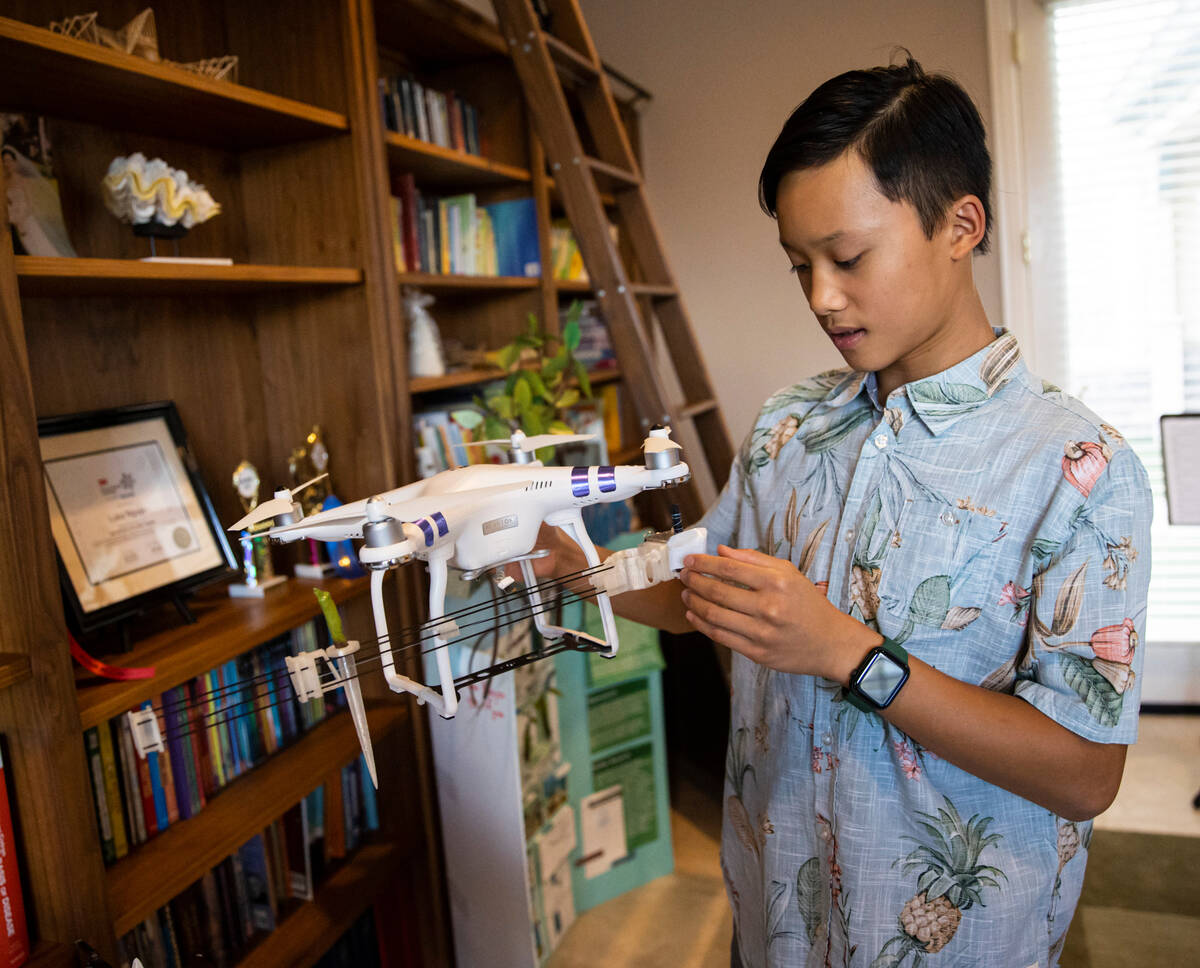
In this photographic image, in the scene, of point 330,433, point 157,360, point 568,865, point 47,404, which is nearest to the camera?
point 47,404

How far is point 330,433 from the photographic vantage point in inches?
74.0

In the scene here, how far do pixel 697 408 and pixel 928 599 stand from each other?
1.65 m

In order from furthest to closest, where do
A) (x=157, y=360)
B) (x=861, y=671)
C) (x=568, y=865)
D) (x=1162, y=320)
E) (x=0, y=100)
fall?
(x=1162, y=320) → (x=568, y=865) → (x=157, y=360) → (x=0, y=100) → (x=861, y=671)

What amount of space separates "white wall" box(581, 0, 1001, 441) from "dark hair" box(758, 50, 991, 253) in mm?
2411

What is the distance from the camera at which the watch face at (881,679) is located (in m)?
0.83

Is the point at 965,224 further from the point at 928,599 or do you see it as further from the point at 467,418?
the point at 467,418

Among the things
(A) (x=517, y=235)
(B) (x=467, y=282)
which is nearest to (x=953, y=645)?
(B) (x=467, y=282)

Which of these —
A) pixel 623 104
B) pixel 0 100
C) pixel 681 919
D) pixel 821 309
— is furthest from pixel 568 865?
pixel 623 104

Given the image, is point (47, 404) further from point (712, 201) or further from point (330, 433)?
point (712, 201)

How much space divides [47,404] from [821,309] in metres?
1.23

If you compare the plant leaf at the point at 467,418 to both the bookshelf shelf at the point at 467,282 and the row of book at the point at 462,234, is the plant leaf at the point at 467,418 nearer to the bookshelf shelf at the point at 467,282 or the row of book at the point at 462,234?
the bookshelf shelf at the point at 467,282

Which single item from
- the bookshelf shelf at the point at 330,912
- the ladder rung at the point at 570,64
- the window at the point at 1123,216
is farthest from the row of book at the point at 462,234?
the window at the point at 1123,216

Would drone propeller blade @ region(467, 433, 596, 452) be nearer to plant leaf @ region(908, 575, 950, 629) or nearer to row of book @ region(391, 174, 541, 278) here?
plant leaf @ region(908, 575, 950, 629)

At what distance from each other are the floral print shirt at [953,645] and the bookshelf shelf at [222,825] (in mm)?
830
